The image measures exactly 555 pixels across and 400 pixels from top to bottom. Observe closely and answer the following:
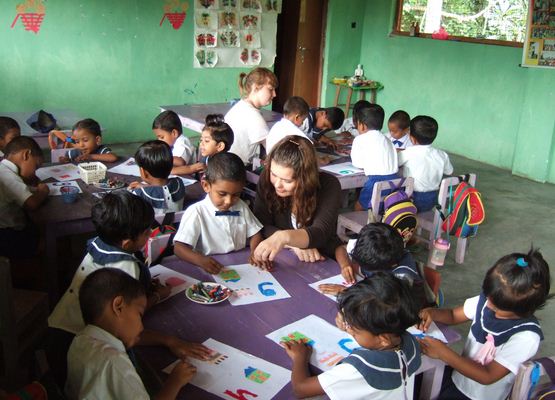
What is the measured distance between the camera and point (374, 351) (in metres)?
1.41

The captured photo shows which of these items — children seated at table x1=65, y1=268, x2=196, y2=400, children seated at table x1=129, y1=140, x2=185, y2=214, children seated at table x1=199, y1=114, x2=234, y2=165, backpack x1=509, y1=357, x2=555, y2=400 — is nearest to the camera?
children seated at table x1=65, y1=268, x2=196, y2=400

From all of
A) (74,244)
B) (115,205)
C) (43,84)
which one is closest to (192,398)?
(115,205)

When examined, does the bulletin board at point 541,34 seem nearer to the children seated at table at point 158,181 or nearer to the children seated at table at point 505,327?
the children seated at table at point 158,181

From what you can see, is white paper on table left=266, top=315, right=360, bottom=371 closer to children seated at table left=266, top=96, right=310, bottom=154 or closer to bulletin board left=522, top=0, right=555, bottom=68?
children seated at table left=266, top=96, right=310, bottom=154

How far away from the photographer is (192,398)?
139cm

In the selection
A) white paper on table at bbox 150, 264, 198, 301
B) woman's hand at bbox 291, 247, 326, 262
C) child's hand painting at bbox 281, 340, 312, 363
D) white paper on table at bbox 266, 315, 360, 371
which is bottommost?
white paper on table at bbox 266, 315, 360, 371

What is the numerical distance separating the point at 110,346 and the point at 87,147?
→ 2659 mm

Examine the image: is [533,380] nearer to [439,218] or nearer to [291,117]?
[439,218]

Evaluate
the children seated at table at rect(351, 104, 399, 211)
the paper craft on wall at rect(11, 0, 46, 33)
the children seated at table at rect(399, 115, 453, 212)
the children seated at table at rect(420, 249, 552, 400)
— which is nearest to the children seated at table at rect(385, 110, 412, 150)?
the children seated at table at rect(399, 115, 453, 212)

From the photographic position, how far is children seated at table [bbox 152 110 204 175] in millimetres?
3512

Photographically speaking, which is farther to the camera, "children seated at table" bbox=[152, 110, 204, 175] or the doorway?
the doorway

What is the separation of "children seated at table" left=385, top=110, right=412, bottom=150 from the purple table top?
2971 mm

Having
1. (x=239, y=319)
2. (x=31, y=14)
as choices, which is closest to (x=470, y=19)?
(x=31, y=14)

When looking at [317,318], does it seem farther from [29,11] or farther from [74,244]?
[29,11]
